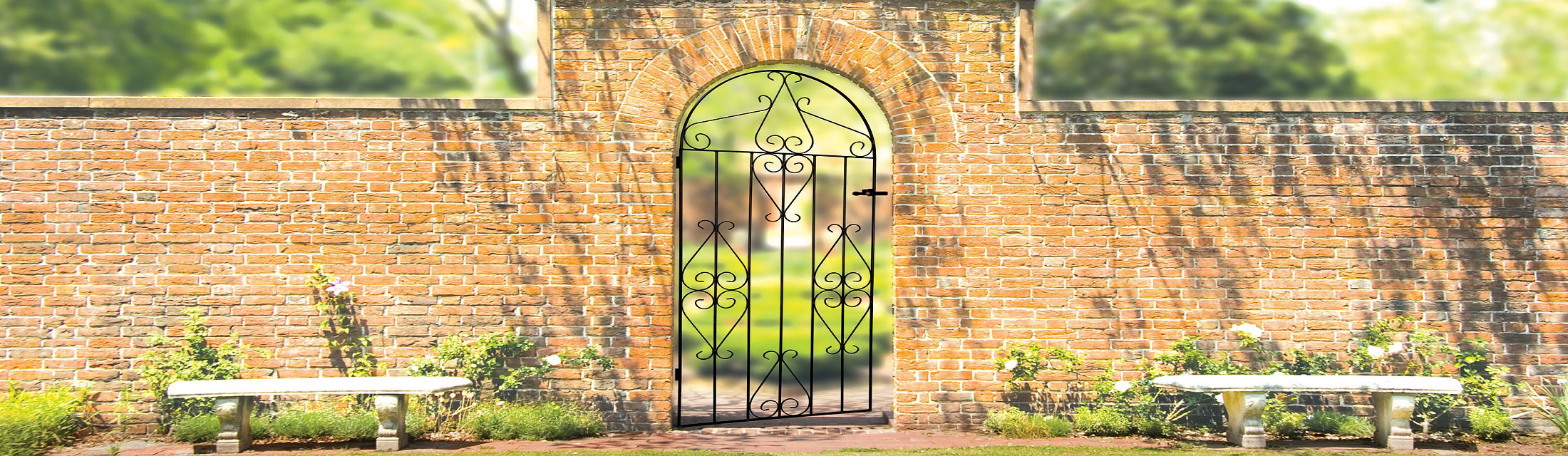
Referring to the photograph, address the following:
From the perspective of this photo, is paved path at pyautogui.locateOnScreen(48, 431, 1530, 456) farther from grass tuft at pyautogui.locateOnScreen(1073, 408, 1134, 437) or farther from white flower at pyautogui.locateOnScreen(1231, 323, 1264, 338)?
white flower at pyautogui.locateOnScreen(1231, 323, 1264, 338)

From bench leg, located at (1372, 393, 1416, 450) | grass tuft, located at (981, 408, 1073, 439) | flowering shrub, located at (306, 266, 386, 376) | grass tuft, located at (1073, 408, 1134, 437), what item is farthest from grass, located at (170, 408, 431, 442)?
bench leg, located at (1372, 393, 1416, 450)

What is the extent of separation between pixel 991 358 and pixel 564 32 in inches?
145

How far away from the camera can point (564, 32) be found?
7.36 meters

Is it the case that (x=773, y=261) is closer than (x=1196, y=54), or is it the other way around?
(x=773, y=261)

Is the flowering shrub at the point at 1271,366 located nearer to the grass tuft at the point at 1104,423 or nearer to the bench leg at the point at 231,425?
the grass tuft at the point at 1104,423

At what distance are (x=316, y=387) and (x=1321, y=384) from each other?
20.7 feet

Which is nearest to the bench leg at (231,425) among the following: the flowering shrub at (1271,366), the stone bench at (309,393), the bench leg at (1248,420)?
the stone bench at (309,393)

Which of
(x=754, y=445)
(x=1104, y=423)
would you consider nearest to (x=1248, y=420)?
(x=1104, y=423)

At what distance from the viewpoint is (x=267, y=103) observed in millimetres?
7281

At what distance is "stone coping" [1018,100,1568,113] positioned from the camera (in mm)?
7426

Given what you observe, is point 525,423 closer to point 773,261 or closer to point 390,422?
point 390,422

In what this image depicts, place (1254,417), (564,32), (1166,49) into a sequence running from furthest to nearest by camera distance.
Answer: (1166,49), (564,32), (1254,417)

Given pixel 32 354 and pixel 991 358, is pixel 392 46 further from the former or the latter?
pixel 991 358

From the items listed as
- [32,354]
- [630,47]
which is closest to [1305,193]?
[630,47]
